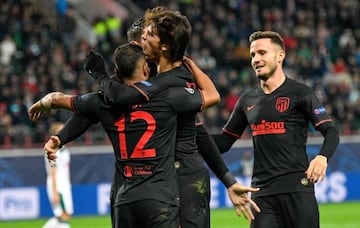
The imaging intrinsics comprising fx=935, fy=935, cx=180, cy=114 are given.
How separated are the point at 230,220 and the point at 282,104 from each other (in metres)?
9.63

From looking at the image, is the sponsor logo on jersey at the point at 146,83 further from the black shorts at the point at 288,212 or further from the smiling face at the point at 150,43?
the black shorts at the point at 288,212

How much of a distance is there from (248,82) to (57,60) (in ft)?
16.2

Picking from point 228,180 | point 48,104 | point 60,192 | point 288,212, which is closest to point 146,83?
point 48,104

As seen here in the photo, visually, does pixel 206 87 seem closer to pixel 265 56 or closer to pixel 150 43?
pixel 150 43

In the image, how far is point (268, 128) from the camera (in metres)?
7.58

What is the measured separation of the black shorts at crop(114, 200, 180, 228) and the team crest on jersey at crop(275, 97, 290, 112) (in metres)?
1.92

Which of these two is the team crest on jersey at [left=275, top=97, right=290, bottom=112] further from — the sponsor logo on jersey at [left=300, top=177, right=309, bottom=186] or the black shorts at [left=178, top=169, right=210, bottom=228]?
the black shorts at [left=178, top=169, right=210, bottom=228]

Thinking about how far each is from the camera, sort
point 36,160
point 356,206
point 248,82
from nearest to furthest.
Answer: point 36,160 < point 356,206 < point 248,82

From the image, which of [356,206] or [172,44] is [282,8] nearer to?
[356,206]

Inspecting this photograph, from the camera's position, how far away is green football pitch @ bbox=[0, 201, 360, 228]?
1588 centimetres

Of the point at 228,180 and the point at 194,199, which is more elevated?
the point at 228,180

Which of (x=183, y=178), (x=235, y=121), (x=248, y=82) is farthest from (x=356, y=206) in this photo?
(x=183, y=178)

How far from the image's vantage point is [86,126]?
243 inches

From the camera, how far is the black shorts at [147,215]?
19.2ft
